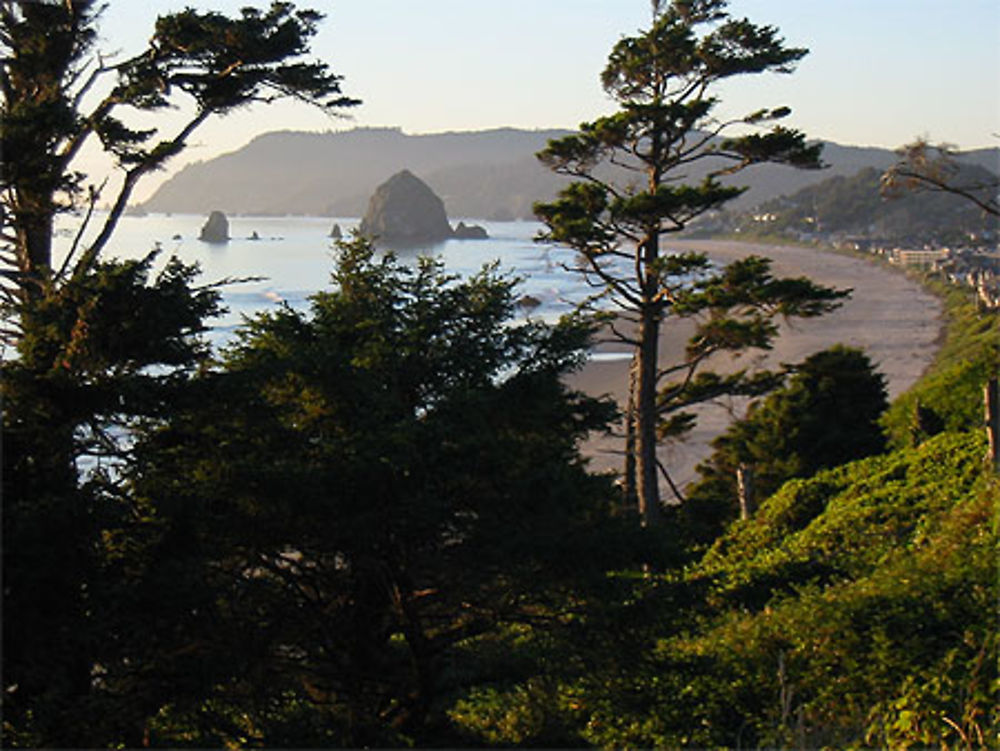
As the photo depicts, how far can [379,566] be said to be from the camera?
7.78 m

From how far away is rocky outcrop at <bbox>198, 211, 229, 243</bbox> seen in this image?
4318 inches

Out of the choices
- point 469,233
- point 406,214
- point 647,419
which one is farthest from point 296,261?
point 647,419

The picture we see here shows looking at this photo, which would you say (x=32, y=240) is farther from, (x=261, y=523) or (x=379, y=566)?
(x=379, y=566)

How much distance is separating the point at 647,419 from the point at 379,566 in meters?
10.6

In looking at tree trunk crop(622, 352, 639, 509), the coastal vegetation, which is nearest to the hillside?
tree trunk crop(622, 352, 639, 509)

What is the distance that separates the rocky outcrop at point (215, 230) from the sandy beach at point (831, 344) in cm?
5816

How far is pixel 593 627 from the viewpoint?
820 centimetres

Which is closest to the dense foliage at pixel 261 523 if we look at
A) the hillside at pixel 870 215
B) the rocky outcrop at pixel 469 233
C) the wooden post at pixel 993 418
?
the wooden post at pixel 993 418

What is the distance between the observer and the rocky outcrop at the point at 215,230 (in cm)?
10969

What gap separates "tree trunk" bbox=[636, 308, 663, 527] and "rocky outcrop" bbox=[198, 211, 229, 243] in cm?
9705

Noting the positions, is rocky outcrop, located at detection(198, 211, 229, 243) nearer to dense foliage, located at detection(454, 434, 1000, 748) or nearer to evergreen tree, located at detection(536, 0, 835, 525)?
evergreen tree, located at detection(536, 0, 835, 525)

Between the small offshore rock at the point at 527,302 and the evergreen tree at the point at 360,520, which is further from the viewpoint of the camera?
the small offshore rock at the point at 527,302

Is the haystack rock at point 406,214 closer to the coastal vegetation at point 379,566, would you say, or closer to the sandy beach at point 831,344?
the sandy beach at point 831,344

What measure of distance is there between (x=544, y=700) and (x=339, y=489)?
2.47 meters
